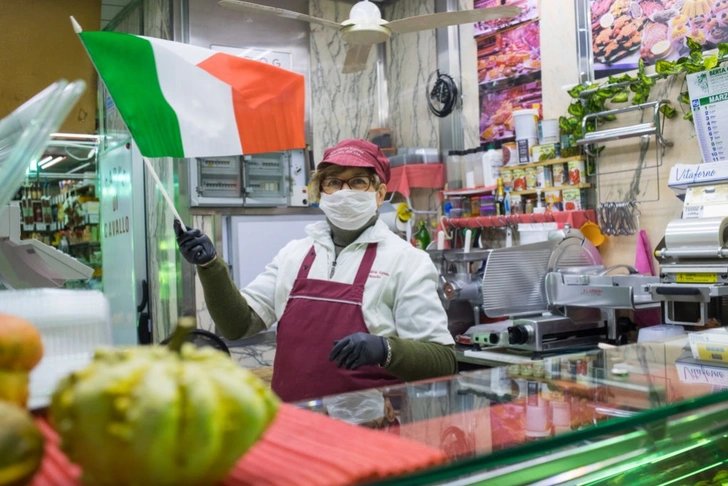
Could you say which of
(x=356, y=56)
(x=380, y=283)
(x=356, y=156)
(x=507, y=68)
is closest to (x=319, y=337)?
(x=380, y=283)

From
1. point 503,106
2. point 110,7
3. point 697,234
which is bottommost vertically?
point 697,234

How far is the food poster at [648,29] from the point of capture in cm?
415

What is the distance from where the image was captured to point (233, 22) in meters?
5.88

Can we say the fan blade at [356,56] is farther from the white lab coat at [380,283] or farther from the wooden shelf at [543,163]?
the white lab coat at [380,283]

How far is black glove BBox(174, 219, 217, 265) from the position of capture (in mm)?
2439

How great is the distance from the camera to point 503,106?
18.3ft

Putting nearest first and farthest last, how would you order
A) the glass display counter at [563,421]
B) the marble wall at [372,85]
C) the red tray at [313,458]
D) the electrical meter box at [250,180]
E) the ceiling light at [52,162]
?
the red tray at [313,458], the glass display counter at [563,421], the electrical meter box at [250,180], the marble wall at [372,85], the ceiling light at [52,162]

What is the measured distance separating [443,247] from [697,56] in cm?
227

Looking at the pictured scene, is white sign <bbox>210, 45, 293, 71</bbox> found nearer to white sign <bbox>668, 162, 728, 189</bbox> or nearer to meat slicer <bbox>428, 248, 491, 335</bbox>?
meat slicer <bbox>428, 248, 491, 335</bbox>

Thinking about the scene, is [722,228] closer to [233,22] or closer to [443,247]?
[443,247]

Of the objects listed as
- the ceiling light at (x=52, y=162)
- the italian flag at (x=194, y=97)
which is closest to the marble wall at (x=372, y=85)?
the italian flag at (x=194, y=97)

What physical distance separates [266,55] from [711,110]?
3675 mm

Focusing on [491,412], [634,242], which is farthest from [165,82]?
[634,242]

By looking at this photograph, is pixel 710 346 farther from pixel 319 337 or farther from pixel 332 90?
pixel 332 90
